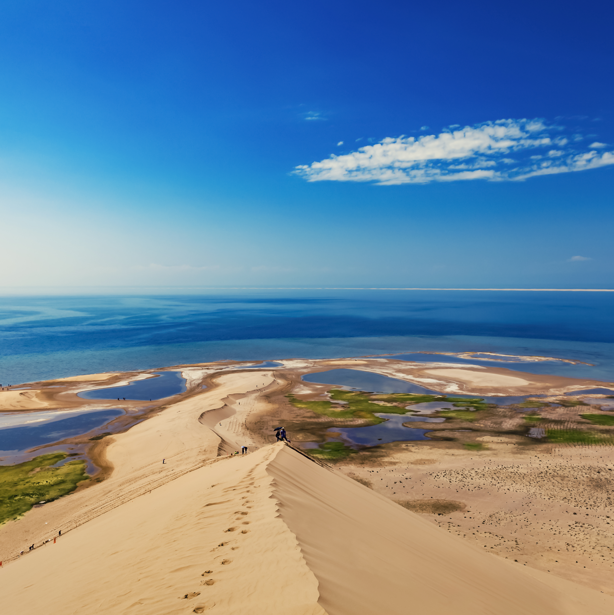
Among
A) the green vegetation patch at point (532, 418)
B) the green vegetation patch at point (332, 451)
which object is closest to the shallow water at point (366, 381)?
the green vegetation patch at point (532, 418)

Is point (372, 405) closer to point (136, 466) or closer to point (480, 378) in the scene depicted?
point (480, 378)

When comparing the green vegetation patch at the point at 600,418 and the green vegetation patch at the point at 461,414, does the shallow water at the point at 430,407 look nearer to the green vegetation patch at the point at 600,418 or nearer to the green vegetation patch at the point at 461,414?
the green vegetation patch at the point at 461,414

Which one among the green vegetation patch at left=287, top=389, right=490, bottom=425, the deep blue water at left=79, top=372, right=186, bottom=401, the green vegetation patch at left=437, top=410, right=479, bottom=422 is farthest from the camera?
the deep blue water at left=79, top=372, right=186, bottom=401

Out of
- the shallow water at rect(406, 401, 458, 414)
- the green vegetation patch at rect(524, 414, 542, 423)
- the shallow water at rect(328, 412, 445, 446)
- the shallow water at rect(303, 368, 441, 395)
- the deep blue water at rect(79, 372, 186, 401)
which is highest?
the green vegetation patch at rect(524, 414, 542, 423)

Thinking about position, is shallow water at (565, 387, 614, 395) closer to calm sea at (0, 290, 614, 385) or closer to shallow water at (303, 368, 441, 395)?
calm sea at (0, 290, 614, 385)

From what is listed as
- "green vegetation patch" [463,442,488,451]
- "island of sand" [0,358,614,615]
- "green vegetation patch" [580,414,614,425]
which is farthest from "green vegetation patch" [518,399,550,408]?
"green vegetation patch" [463,442,488,451]

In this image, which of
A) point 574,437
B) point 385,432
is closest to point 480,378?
point 574,437

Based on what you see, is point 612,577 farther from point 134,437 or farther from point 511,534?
point 134,437

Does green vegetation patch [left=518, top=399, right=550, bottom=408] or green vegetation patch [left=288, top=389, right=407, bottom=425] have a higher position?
green vegetation patch [left=518, top=399, right=550, bottom=408]
